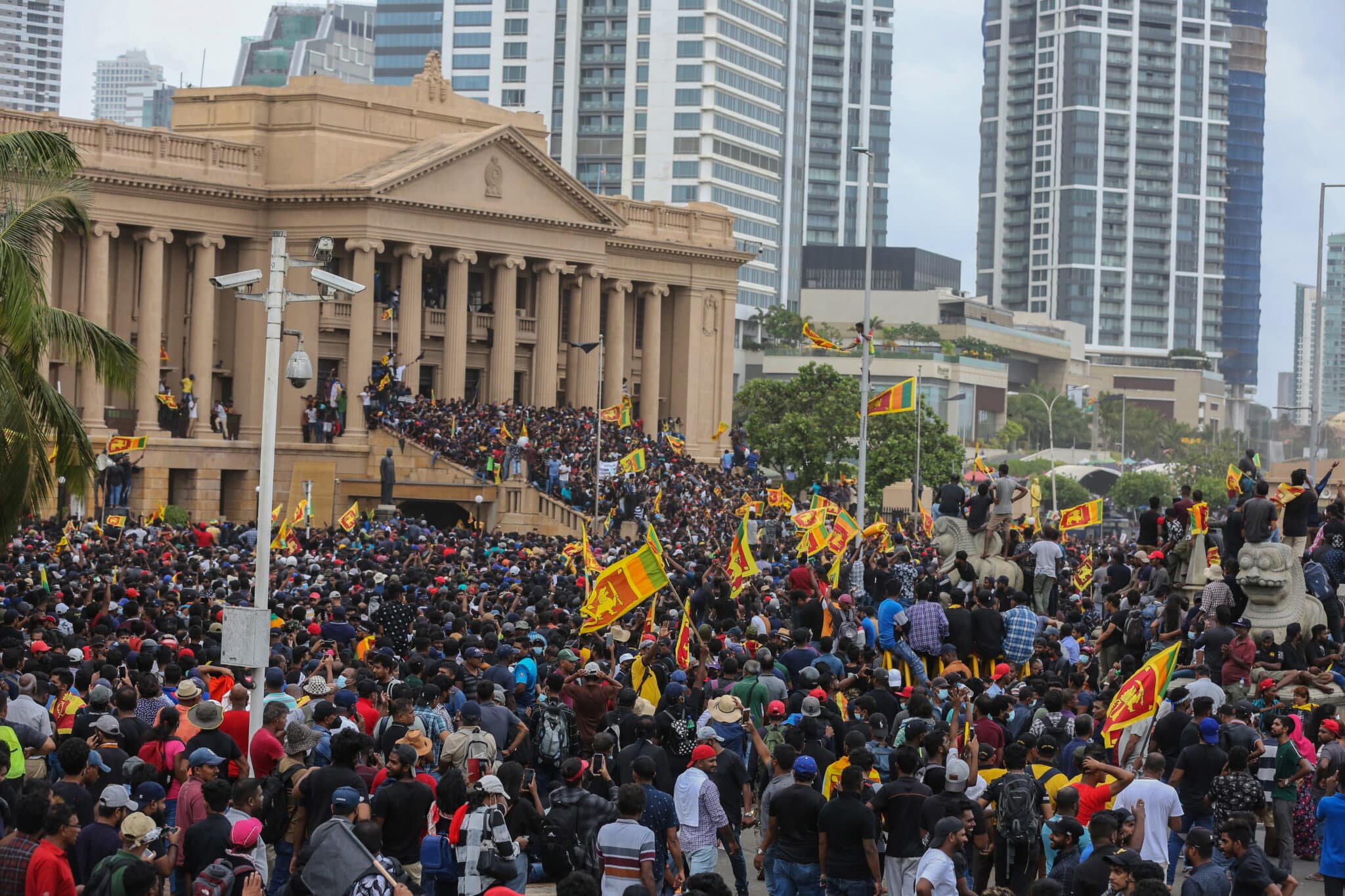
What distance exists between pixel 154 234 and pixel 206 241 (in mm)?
1908

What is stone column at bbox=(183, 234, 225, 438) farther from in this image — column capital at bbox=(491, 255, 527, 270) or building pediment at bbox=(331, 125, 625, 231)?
column capital at bbox=(491, 255, 527, 270)

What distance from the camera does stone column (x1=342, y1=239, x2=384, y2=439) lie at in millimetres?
59188

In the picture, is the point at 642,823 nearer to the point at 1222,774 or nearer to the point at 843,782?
the point at 843,782

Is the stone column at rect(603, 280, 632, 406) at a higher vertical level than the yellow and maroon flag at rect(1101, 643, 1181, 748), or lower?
higher

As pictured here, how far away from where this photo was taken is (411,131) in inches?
2547

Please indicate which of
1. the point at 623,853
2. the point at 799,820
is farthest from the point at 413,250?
the point at 623,853

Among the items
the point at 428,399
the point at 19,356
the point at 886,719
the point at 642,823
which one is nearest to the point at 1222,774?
the point at 886,719

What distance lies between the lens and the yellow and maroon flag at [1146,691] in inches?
613

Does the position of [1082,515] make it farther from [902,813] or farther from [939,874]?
[939,874]

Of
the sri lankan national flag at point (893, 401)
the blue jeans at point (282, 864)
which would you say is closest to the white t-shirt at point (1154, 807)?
the blue jeans at point (282, 864)

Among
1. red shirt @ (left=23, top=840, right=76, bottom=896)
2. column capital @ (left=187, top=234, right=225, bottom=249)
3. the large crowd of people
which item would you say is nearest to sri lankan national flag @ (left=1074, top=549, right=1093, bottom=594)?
the large crowd of people

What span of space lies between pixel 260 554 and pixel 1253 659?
1011cm

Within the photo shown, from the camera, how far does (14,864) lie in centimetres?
1173

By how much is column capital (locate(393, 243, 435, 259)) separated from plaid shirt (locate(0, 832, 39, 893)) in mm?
50021
